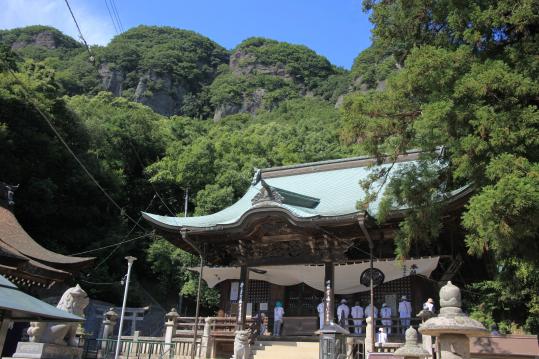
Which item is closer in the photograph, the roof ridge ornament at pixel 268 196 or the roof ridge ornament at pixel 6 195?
the roof ridge ornament at pixel 268 196

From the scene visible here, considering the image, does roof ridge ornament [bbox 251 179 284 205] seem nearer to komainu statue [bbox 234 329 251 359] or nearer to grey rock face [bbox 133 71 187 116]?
komainu statue [bbox 234 329 251 359]

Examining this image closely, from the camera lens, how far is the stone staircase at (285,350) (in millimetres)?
12492

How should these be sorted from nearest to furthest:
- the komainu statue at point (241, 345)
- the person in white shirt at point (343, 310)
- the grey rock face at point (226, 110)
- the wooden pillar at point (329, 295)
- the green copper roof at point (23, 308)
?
the green copper roof at point (23, 308)
the komainu statue at point (241, 345)
the wooden pillar at point (329, 295)
the person in white shirt at point (343, 310)
the grey rock face at point (226, 110)

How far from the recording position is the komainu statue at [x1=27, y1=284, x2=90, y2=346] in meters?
9.18

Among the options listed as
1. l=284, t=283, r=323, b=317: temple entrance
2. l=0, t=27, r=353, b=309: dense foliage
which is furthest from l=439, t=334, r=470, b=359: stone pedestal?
l=0, t=27, r=353, b=309: dense foliage

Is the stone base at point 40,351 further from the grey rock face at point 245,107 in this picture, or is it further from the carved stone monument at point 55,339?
the grey rock face at point 245,107

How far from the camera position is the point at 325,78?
249 feet

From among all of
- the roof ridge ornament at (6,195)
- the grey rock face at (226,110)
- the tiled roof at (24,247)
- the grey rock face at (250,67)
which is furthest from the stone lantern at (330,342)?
the grey rock face at (250,67)

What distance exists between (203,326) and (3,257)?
5821mm

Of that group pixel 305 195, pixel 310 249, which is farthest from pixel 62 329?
pixel 305 195

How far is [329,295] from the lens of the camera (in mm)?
13078

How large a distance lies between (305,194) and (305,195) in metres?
0.60

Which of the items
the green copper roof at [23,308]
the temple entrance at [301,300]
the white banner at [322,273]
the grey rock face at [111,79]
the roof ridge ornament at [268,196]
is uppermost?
the grey rock face at [111,79]

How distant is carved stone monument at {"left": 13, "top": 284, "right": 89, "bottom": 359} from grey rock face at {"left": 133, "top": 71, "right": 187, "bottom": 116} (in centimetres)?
5644
